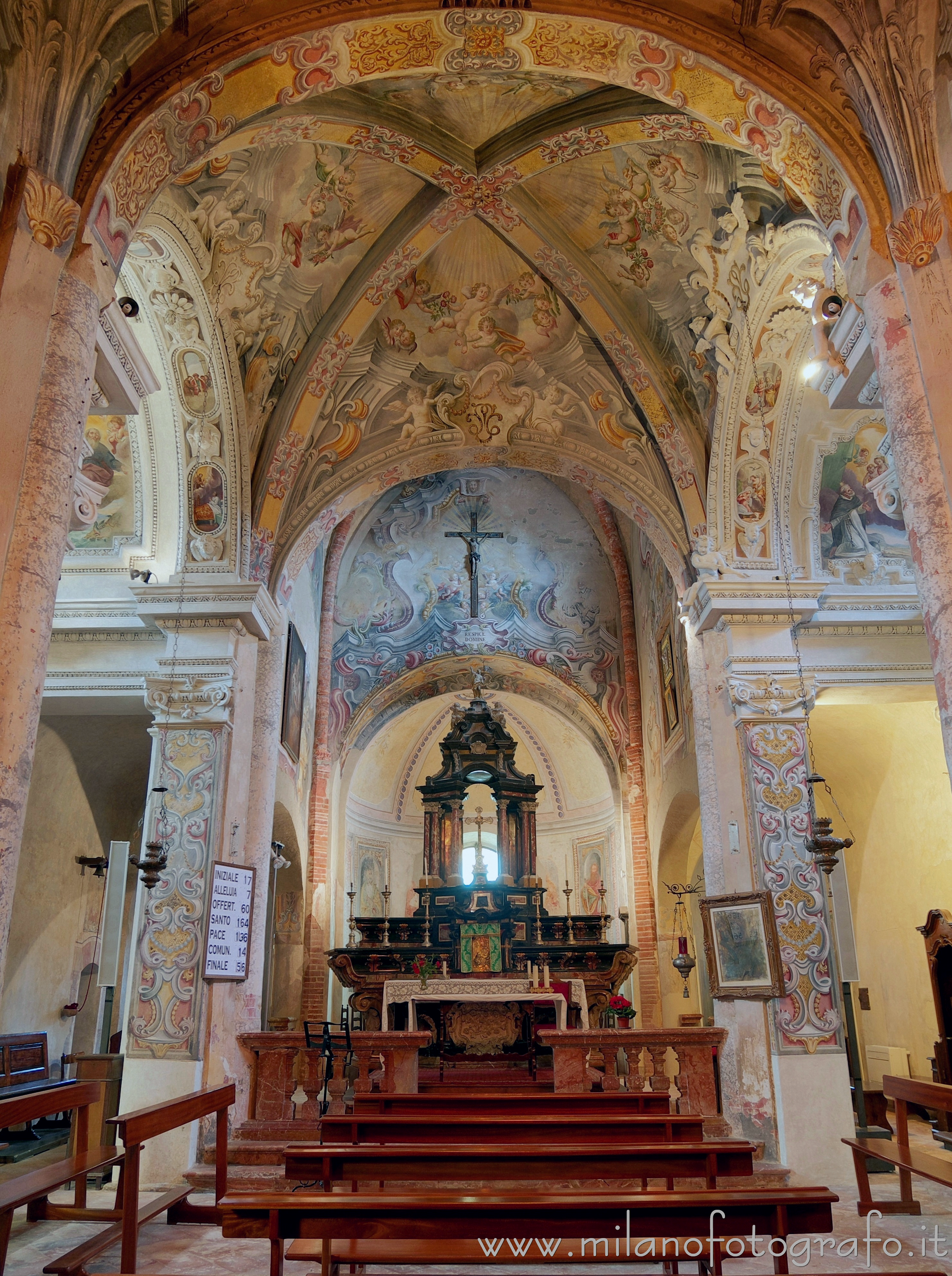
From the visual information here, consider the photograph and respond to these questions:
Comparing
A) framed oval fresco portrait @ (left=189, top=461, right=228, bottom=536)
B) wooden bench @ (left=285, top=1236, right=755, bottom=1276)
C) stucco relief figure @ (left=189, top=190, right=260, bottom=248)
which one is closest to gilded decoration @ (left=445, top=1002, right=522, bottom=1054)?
framed oval fresco portrait @ (left=189, top=461, right=228, bottom=536)

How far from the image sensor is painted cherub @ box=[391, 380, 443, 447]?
11188 mm


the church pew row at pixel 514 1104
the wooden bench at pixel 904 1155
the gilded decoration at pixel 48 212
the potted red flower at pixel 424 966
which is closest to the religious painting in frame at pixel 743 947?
the wooden bench at pixel 904 1155

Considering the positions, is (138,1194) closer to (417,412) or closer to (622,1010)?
(622,1010)

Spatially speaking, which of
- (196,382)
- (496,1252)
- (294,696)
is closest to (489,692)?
(294,696)

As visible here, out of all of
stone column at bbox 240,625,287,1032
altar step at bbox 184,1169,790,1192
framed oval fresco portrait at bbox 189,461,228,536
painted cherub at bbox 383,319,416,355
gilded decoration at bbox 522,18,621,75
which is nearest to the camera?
gilded decoration at bbox 522,18,621,75

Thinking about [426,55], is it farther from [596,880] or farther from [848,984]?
[596,880]

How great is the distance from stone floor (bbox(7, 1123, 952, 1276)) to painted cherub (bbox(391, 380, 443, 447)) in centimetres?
784

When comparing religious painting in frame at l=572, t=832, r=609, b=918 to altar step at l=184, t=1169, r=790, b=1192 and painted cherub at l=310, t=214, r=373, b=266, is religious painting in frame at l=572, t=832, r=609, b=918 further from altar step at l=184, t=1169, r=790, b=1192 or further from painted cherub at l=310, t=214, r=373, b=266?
painted cherub at l=310, t=214, r=373, b=266

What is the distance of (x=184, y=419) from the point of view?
31.5 ft

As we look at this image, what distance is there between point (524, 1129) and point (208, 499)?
6.56 meters

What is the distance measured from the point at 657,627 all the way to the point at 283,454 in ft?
23.2

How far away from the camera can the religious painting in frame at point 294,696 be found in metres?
13.9

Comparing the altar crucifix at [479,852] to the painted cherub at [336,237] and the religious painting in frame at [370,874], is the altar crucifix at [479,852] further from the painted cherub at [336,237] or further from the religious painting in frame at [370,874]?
the painted cherub at [336,237]

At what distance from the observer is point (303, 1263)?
5.70 meters
